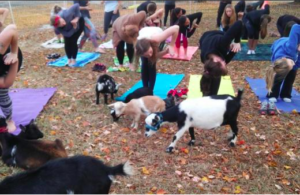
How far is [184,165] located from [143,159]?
2.02 feet

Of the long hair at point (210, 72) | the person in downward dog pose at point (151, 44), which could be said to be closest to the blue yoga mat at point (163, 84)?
the person in downward dog pose at point (151, 44)

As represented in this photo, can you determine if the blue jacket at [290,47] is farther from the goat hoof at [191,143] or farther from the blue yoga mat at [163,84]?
the goat hoof at [191,143]

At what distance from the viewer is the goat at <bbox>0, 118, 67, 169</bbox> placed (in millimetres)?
3539

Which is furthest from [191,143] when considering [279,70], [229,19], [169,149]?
[229,19]

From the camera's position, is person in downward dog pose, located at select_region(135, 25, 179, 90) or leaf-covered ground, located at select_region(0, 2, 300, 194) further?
person in downward dog pose, located at select_region(135, 25, 179, 90)

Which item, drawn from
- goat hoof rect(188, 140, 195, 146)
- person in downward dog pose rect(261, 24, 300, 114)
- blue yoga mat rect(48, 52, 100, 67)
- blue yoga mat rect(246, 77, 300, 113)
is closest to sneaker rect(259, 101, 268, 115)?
person in downward dog pose rect(261, 24, 300, 114)

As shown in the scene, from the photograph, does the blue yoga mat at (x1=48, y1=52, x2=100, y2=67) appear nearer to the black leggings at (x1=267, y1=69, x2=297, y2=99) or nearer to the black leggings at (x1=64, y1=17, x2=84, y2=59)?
the black leggings at (x1=64, y1=17, x2=84, y2=59)

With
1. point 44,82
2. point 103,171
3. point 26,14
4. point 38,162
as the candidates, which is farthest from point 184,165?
point 26,14

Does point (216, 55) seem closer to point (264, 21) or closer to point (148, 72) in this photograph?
point (148, 72)

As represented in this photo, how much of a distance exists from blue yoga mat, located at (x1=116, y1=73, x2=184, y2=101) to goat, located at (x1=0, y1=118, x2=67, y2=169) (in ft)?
8.55

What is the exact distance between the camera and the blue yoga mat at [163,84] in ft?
21.2

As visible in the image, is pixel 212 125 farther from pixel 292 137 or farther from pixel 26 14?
pixel 26 14

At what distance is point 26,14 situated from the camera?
51.6 feet

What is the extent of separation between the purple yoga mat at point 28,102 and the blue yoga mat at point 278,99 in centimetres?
467
